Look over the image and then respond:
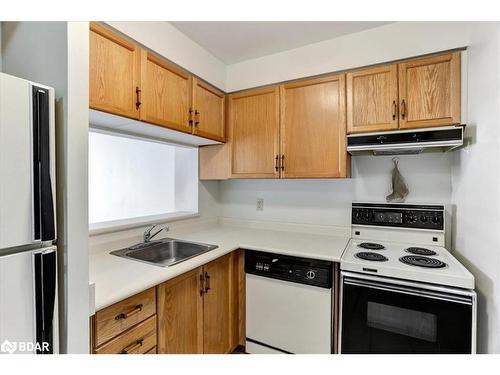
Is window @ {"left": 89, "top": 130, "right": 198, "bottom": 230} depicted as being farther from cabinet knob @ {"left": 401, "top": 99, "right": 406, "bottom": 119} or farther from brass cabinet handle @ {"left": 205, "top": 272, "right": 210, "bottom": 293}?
cabinet knob @ {"left": 401, "top": 99, "right": 406, "bottom": 119}

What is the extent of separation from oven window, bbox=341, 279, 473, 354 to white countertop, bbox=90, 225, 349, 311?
0.28 m

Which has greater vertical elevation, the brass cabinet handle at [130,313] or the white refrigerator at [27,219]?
the white refrigerator at [27,219]

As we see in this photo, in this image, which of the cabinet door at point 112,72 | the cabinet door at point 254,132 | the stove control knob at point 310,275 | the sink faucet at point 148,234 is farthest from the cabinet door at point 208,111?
the stove control knob at point 310,275

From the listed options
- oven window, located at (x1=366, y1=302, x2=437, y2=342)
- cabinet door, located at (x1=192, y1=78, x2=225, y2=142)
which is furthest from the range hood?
cabinet door, located at (x1=192, y1=78, x2=225, y2=142)

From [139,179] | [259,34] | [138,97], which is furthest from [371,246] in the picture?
[139,179]

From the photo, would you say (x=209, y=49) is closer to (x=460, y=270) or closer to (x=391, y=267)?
(x=391, y=267)

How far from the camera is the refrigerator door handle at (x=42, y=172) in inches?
29.0

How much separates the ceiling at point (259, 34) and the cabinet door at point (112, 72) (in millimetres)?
477

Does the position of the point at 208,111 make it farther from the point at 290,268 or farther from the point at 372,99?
the point at 290,268

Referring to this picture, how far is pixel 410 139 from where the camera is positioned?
59.1 inches

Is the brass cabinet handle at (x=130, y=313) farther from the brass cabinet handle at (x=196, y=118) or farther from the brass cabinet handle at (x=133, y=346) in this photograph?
the brass cabinet handle at (x=196, y=118)
